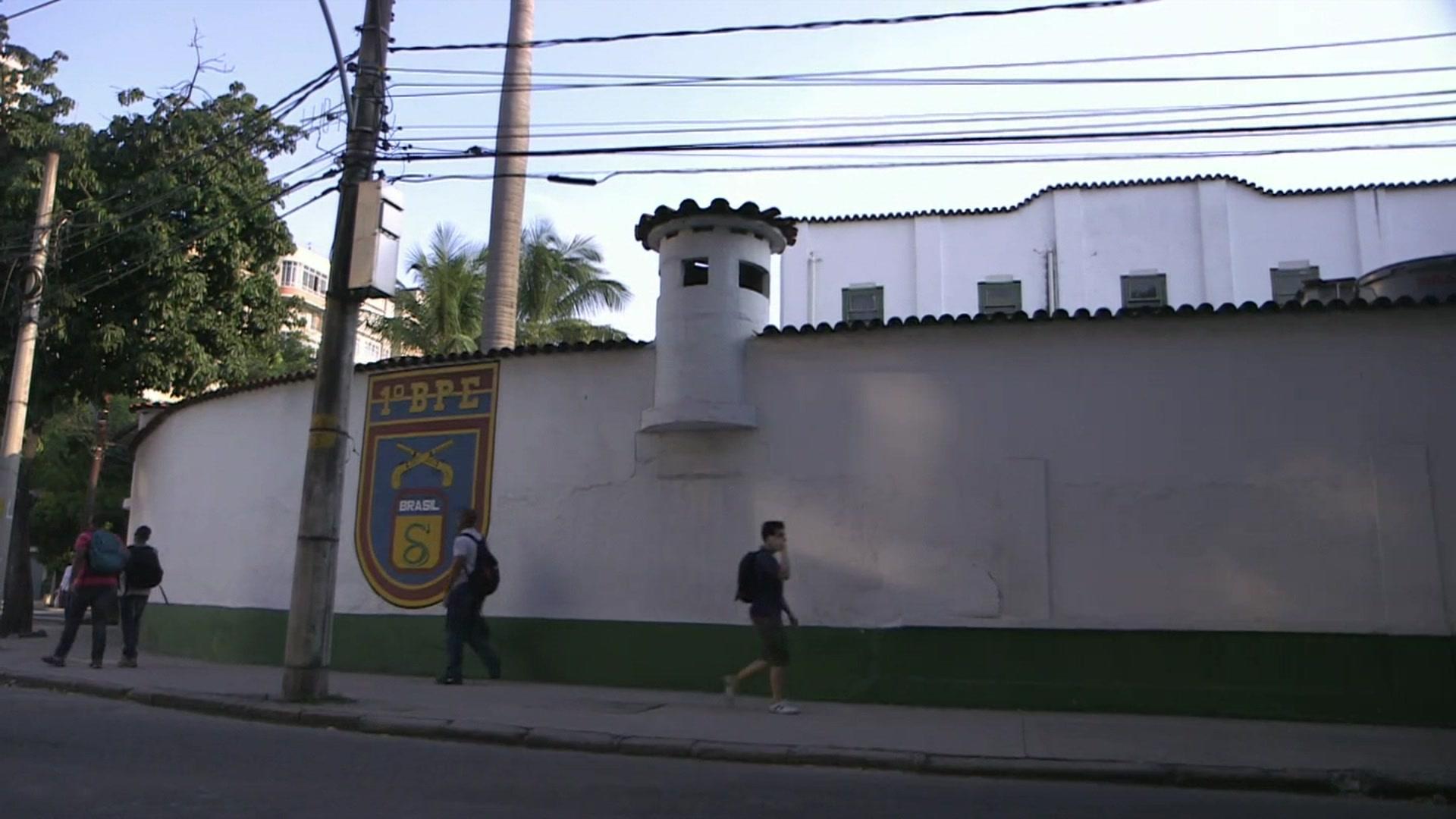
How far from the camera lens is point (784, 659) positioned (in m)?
9.38

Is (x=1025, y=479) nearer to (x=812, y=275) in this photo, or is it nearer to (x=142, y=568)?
(x=142, y=568)

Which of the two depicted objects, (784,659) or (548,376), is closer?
(784,659)

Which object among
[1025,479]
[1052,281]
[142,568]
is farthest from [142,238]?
[1052,281]

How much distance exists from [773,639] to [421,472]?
4.90m

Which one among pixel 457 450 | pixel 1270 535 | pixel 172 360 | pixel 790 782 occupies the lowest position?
pixel 790 782

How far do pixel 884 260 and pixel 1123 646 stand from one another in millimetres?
14985

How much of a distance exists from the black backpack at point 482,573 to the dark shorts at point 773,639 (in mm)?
2876

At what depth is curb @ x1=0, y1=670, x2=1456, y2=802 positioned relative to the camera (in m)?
6.86

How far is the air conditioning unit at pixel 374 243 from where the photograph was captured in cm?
979

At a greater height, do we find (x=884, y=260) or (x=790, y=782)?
(x=884, y=260)

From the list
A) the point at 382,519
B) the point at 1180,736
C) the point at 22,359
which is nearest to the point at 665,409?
the point at 382,519

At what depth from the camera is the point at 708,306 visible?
11172 millimetres

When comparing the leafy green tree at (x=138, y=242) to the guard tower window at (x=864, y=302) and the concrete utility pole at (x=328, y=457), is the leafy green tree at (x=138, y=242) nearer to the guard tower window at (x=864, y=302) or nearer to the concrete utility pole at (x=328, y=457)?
the concrete utility pole at (x=328, y=457)

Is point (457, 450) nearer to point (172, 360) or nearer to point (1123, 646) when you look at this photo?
point (1123, 646)
